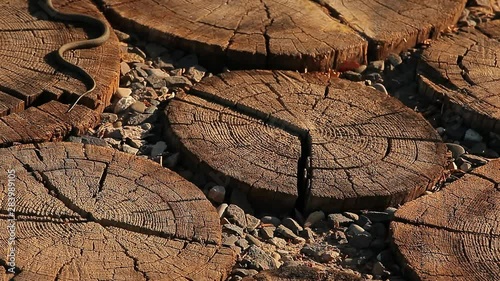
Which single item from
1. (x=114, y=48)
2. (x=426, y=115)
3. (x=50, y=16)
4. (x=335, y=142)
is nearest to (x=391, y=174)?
(x=335, y=142)

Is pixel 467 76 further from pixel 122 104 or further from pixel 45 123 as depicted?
pixel 45 123

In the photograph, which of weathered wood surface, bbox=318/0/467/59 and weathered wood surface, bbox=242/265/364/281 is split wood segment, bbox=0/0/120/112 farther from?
weathered wood surface, bbox=242/265/364/281

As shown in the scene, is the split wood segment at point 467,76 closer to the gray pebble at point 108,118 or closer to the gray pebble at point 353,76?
the gray pebble at point 353,76

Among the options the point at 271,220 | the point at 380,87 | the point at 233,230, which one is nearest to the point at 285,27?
the point at 380,87

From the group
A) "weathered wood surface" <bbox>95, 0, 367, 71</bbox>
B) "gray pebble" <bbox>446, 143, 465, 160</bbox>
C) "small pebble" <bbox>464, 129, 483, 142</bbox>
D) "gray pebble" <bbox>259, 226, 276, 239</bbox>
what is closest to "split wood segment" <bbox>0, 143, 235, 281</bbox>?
"gray pebble" <bbox>259, 226, 276, 239</bbox>

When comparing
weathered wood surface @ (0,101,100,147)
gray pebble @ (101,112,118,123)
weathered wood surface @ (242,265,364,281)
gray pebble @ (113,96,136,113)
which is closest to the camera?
weathered wood surface @ (242,265,364,281)
